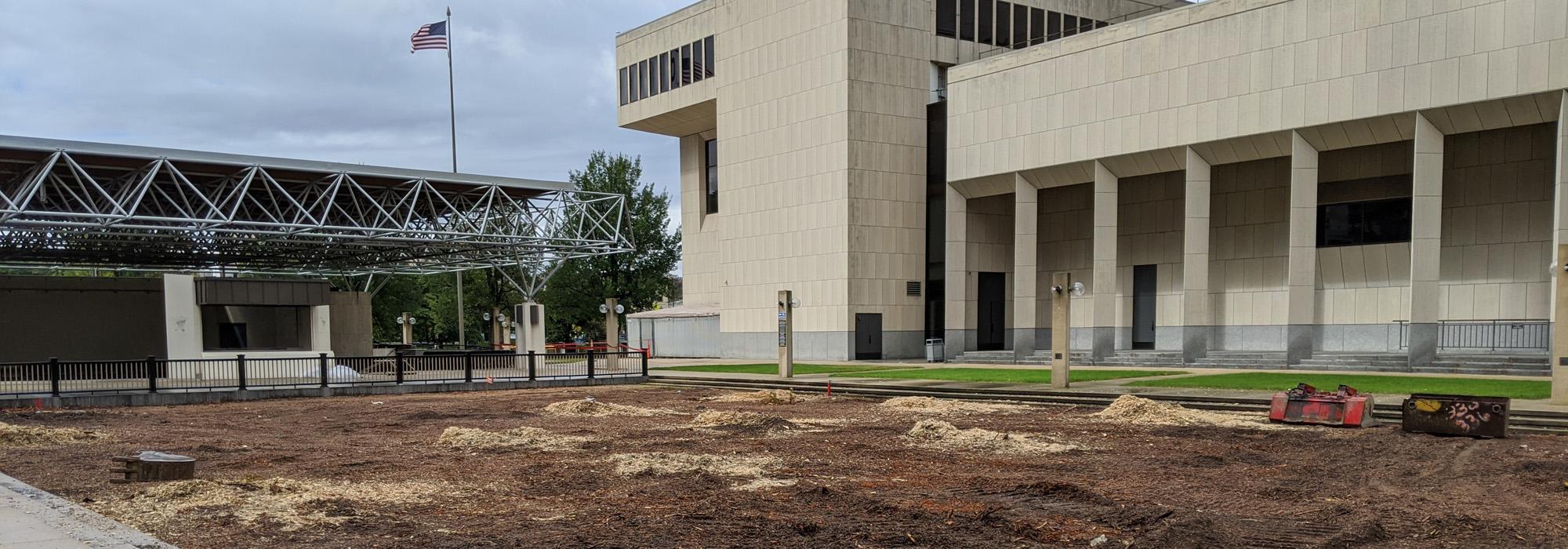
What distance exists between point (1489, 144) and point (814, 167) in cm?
2529

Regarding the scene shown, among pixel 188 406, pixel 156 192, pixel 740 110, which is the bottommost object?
pixel 188 406

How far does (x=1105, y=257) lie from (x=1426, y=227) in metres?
11.3

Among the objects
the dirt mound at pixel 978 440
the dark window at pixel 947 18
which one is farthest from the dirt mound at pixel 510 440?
the dark window at pixel 947 18

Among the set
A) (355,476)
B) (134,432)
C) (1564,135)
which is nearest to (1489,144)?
(1564,135)

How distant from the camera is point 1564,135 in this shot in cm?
2906

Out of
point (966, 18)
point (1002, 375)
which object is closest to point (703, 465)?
point (1002, 375)

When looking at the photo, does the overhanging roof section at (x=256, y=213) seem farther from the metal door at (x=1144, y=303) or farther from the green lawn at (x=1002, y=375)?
the metal door at (x=1144, y=303)

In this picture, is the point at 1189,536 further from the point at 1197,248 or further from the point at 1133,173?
the point at 1133,173

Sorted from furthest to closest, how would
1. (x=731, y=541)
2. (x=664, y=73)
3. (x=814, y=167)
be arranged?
(x=664, y=73)
(x=814, y=167)
(x=731, y=541)

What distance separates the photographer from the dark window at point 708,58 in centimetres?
5578

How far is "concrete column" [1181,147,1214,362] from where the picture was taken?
3775 cm

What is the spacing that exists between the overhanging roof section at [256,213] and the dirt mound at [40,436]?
14.4m

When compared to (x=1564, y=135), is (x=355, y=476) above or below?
below

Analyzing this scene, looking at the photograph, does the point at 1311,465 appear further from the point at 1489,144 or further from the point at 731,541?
the point at 1489,144
